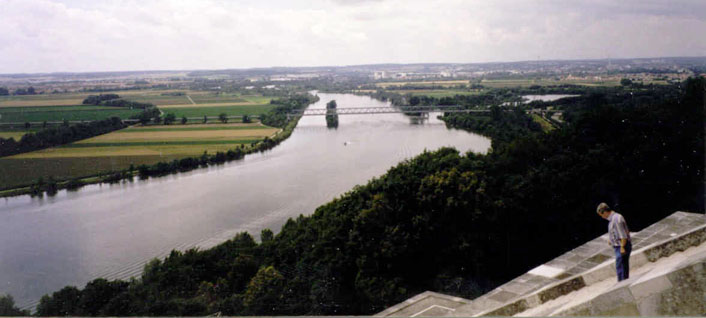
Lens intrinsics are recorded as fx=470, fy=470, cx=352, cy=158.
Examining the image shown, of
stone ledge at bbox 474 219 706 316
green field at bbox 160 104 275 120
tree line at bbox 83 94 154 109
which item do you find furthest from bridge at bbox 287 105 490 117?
stone ledge at bbox 474 219 706 316

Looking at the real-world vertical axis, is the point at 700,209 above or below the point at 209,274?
above

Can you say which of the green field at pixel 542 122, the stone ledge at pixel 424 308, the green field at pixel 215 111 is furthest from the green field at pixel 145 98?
the green field at pixel 542 122

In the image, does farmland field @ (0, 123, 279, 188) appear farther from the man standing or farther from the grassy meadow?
the man standing

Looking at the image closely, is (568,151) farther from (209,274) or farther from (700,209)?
(209,274)

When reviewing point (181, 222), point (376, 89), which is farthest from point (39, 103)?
point (376, 89)

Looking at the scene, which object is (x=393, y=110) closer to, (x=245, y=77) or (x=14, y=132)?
(x=245, y=77)

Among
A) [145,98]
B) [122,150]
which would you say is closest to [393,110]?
[145,98]
